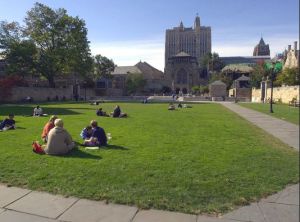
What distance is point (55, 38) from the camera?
63.3m

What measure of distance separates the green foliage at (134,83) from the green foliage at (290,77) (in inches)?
2503

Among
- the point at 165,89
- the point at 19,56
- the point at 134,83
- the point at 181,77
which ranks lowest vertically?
the point at 165,89

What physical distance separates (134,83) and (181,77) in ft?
90.3

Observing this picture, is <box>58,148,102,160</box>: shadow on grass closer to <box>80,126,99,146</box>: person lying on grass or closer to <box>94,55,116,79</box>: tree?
<box>80,126,99,146</box>: person lying on grass

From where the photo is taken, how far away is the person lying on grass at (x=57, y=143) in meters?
9.58

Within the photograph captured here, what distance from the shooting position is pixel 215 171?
7.63 metres

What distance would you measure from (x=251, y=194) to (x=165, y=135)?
27.8 feet

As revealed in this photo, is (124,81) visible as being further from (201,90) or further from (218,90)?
(218,90)

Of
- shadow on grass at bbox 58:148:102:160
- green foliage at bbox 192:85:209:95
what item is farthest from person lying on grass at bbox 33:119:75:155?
green foliage at bbox 192:85:209:95

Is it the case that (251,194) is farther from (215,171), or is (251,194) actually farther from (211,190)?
(215,171)

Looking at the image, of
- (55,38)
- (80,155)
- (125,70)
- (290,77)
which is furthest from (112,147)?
(125,70)

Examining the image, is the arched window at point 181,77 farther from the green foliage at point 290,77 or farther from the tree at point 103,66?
the green foliage at point 290,77

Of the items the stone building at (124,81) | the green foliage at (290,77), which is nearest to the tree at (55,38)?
the green foliage at (290,77)

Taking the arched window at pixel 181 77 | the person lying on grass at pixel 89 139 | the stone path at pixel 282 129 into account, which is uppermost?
the arched window at pixel 181 77
